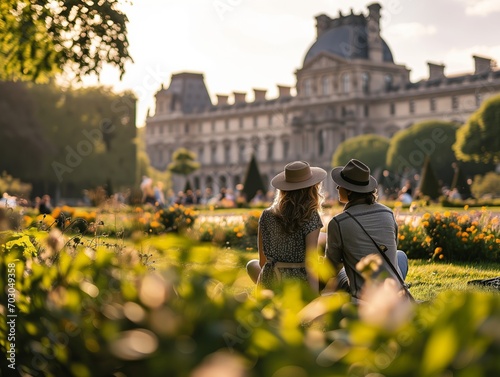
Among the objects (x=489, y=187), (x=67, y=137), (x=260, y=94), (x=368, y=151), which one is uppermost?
(x=260, y=94)

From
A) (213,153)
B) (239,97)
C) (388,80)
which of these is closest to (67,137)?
(388,80)

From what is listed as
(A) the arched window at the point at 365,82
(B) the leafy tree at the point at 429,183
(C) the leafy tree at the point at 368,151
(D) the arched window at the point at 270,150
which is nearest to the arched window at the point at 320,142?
(A) the arched window at the point at 365,82

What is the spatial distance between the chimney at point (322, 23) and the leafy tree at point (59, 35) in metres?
59.3

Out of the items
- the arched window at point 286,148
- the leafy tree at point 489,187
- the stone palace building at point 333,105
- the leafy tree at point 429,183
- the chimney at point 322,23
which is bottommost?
the leafy tree at point 489,187

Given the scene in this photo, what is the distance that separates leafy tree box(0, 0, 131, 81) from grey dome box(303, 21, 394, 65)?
187 feet

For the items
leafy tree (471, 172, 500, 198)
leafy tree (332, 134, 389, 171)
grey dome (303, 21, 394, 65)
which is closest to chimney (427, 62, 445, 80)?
grey dome (303, 21, 394, 65)

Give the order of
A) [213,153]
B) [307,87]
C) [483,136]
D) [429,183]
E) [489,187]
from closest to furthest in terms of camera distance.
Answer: [429,183], [489,187], [483,136], [307,87], [213,153]

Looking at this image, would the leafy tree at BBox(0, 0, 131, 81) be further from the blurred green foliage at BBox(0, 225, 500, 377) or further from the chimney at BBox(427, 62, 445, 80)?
the chimney at BBox(427, 62, 445, 80)

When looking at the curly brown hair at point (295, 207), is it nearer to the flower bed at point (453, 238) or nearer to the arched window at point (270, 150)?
the flower bed at point (453, 238)

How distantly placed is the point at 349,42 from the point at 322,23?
309 centimetres

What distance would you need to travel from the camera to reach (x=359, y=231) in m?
4.18

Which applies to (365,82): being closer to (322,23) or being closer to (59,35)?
(322,23)

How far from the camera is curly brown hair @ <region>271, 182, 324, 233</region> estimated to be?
14.4ft

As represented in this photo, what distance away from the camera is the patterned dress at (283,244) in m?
4.41
